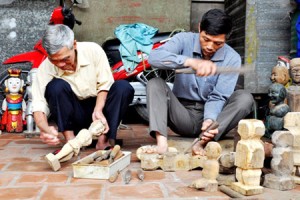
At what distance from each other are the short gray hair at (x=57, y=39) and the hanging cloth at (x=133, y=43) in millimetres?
1748

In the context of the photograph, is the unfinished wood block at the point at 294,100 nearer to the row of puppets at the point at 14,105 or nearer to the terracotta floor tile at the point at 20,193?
the terracotta floor tile at the point at 20,193

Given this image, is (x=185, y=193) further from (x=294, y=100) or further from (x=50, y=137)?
(x=294, y=100)

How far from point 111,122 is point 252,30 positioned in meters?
2.31

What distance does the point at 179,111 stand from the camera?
9.07 feet

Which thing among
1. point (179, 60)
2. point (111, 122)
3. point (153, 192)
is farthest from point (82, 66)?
point (153, 192)

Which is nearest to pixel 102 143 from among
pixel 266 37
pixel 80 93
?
pixel 80 93

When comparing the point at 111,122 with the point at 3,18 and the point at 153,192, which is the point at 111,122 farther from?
the point at 3,18

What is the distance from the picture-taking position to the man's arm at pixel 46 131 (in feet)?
8.46

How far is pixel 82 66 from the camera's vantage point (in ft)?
9.51

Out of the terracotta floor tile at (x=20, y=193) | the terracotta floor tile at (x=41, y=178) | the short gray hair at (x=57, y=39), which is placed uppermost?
the short gray hair at (x=57, y=39)

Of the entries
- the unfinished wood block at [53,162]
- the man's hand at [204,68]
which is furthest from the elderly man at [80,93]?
the man's hand at [204,68]

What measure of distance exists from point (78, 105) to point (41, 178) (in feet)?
2.64

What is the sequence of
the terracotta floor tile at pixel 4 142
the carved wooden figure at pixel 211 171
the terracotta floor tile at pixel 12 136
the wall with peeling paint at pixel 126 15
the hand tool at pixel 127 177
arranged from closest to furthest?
the carved wooden figure at pixel 211 171 → the hand tool at pixel 127 177 → the terracotta floor tile at pixel 4 142 → the terracotta floor tile at pixel 12 136 → the wall with peeling paint at pixel 126 15

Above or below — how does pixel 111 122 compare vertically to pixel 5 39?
below
